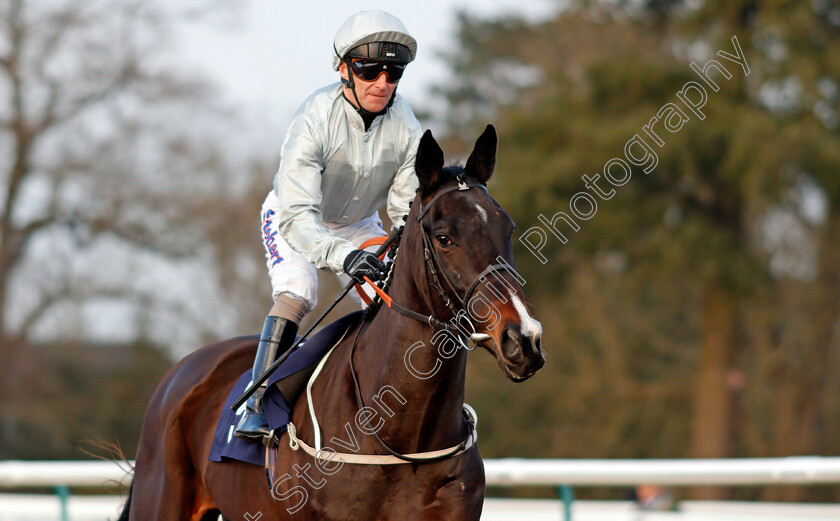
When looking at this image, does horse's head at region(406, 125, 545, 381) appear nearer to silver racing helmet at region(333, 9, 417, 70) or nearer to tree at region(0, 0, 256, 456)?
silver racing helmet at region(333, 9, 417, 70)

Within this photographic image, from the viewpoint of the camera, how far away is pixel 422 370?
3.45 m

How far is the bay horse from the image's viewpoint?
313 centimetres

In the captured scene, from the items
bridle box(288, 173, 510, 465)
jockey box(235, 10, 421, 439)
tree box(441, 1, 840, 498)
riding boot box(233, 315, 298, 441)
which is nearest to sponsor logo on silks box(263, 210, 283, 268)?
jockey box(235, 10, 421, 439)

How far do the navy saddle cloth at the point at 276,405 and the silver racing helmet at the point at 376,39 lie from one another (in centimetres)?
104

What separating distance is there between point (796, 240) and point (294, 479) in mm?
16385

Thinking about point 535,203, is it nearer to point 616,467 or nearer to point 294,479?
point 616,467

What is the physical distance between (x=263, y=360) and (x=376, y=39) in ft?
4.58

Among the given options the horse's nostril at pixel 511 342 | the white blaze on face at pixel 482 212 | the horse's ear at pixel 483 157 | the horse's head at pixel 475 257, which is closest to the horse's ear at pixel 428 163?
the horse's head at pixel 475 257

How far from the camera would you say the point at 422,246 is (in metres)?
3.40

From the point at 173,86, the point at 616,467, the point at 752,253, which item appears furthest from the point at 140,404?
the point at 616,467

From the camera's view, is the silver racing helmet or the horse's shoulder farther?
the horse's shoulder

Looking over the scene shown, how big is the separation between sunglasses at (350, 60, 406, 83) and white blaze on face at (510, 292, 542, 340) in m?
1.34

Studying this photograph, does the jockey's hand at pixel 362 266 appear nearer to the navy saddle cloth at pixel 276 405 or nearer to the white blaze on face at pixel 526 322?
the navy saddle cloth at pixel 276 405

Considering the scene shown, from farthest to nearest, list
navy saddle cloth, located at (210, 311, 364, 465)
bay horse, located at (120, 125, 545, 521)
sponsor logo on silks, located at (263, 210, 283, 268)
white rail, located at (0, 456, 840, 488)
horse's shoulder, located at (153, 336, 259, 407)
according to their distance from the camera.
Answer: white rail, located at (0, 456, 840, 488) < horse's shoulder, located at (153, 336, 259, 407) < sponsor logo on silks, located at (263, 210, 283, 268) < navy saddle cloth, located at (210, 311, 364, 465) < bay horse, located at (120, 125, 545, 521)
